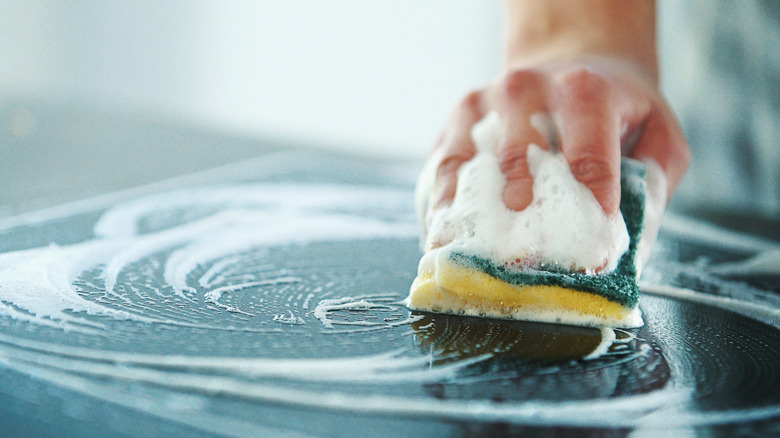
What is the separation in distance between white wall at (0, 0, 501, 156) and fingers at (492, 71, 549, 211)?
198 centimetres

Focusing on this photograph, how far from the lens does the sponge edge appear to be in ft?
2.08

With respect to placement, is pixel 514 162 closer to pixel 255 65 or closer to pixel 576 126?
pixel 576 126

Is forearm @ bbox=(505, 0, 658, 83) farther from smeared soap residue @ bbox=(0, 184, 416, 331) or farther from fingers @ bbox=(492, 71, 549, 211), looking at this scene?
smeared soap residue @ bbox=(0, 184, 416, 331)

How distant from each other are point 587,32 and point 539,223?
36cm

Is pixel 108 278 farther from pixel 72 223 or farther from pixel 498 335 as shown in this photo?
pixel 498 335

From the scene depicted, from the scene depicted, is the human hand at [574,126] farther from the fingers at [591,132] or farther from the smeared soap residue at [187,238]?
the smeared soap residue at [187,238]

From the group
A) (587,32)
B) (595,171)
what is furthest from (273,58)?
(595,171)

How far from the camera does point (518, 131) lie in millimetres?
727

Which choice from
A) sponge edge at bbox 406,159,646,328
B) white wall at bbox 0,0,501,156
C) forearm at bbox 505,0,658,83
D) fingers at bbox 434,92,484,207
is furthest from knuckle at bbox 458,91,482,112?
white wall at bbox 0,0,501,156

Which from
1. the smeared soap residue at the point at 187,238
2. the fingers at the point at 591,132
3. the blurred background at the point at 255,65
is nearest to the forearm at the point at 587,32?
the fingers at the point at 591,132

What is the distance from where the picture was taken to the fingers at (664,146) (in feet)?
2.60

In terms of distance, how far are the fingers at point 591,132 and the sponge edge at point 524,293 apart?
7cm

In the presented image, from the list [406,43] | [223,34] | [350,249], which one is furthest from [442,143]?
[223,34]

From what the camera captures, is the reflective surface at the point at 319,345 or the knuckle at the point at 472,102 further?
the knuckle at the point at 472,102
